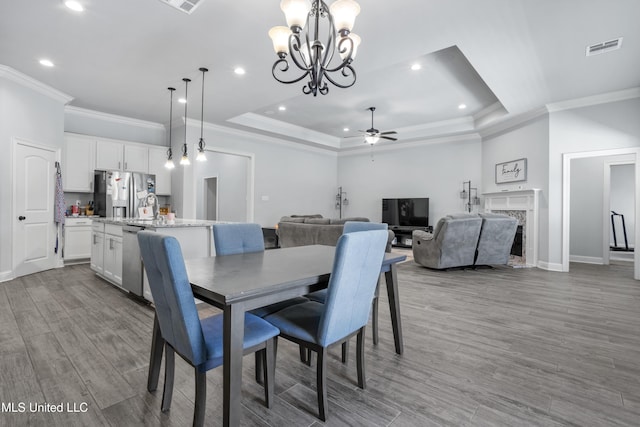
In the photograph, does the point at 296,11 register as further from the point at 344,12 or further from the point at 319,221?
the point at 319,221

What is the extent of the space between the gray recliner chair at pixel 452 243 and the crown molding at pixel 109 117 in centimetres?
593

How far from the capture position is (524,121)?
6020 mm

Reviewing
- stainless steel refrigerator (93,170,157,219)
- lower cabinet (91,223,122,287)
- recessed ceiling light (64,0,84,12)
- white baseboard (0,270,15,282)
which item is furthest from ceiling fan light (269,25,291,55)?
white baseboard (0,270,15,282)

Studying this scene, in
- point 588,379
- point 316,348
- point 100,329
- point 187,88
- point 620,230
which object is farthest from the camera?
point 620,230

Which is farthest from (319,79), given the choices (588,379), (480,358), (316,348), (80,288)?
(80,288)

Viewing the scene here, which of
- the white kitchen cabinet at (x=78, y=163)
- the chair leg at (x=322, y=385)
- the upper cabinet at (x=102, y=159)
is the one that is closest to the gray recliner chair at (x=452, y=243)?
the chair leg at (x=322, y=385)

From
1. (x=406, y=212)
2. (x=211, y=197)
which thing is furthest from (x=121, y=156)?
(x=406, y=212)

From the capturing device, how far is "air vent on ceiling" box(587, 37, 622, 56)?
349cm

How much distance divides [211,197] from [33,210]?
16.2ft

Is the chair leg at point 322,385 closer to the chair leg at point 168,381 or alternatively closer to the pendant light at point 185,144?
the chair leg at point 168,381

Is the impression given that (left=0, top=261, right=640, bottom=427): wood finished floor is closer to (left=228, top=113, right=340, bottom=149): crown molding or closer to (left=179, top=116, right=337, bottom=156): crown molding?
(left=179, top=116, right=337, bottom=156): crown molding

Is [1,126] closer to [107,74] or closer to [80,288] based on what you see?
[107,74]

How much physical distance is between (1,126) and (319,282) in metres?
5.17

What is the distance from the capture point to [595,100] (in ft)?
16.5
